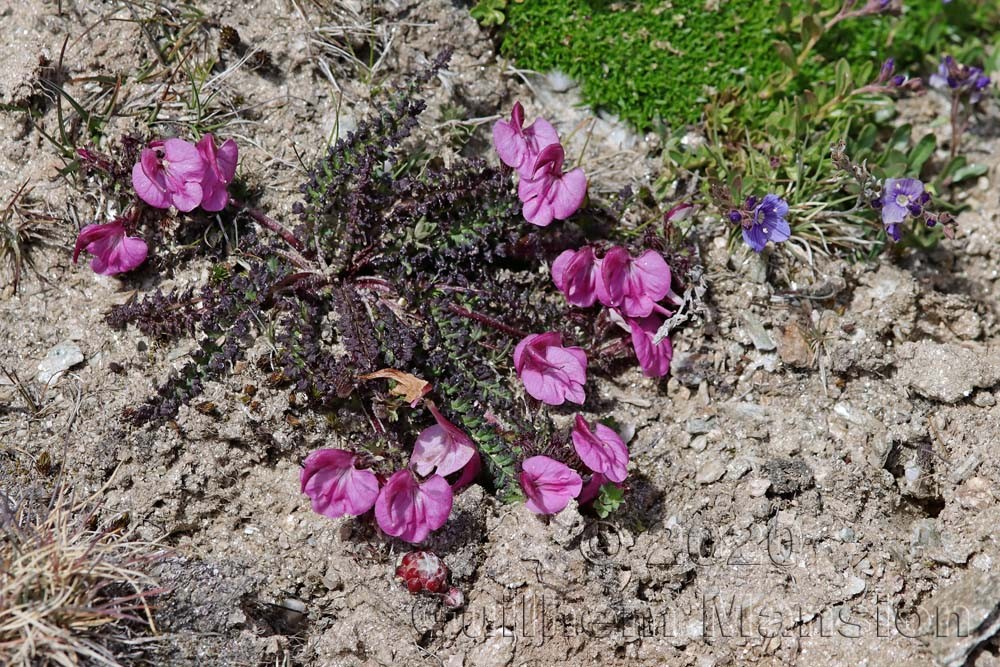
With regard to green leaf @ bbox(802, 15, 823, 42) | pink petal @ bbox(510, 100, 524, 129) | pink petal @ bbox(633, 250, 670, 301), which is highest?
green leaf @ bbox(802, 15, 823, 42)

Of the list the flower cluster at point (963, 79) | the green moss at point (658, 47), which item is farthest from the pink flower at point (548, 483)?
the flower cluster at point (963, 79)

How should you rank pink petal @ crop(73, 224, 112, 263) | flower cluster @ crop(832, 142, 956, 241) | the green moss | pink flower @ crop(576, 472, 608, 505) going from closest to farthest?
1. pink flower @ crop(576, 472, 608, 505)
2. pink petal @ crop(73, 224, 112, 263)
3. flower cluster @ crop(832, 142, 956, 241)
4. the green moss

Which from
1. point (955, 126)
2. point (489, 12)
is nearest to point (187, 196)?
point (489, 12)

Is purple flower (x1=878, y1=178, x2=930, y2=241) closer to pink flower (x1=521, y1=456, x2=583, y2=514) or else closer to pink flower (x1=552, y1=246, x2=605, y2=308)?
pink flower (x1=552, y1=246, x2=605, y2=308)

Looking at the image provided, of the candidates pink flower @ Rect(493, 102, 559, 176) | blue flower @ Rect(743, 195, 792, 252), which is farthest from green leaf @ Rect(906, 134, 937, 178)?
pink flower @ Rect(493, 102, 559, 176)

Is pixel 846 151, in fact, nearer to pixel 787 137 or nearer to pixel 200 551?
pixel 787 137

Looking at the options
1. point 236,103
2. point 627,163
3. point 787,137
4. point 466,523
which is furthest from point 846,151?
point 236,103
